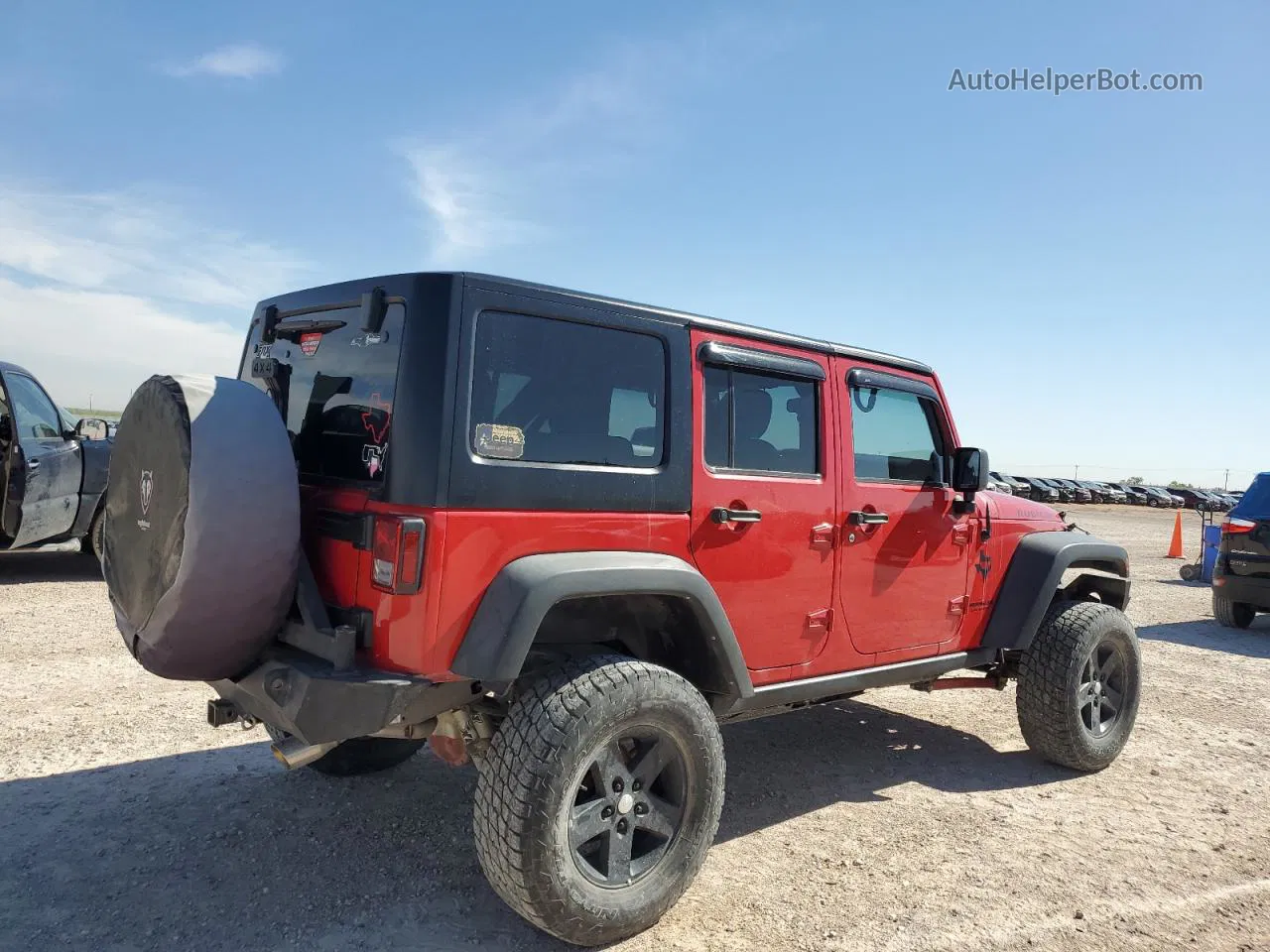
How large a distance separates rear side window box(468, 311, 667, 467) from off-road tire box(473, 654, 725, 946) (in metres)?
0.74

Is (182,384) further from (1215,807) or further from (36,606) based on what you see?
(36,606)

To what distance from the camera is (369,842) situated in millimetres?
3490

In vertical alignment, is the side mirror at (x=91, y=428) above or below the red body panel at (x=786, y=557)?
above

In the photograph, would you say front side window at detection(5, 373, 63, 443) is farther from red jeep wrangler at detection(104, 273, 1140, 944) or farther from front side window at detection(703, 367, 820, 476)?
front side window at detection(703, 367, 820, 476)

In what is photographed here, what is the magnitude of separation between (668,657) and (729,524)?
1.88ft

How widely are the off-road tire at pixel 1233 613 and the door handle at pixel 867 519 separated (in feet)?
25.4

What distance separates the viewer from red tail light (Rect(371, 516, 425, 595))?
8.53 feet

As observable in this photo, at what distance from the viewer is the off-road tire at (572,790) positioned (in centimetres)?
264

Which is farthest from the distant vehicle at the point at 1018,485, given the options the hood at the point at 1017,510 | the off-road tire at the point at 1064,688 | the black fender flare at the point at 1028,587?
the black fender flare at the point at 1028,587

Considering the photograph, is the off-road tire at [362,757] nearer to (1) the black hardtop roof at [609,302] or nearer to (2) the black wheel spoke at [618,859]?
(2) the black wheel spoke at [618,859]

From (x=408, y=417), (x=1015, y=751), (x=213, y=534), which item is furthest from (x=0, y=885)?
(x=1015, y=751)

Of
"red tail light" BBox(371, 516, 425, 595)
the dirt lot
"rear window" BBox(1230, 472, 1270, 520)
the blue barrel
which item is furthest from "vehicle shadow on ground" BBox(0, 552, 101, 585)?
the blue barrel

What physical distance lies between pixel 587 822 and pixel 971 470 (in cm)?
257

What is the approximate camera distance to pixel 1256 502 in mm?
9469
